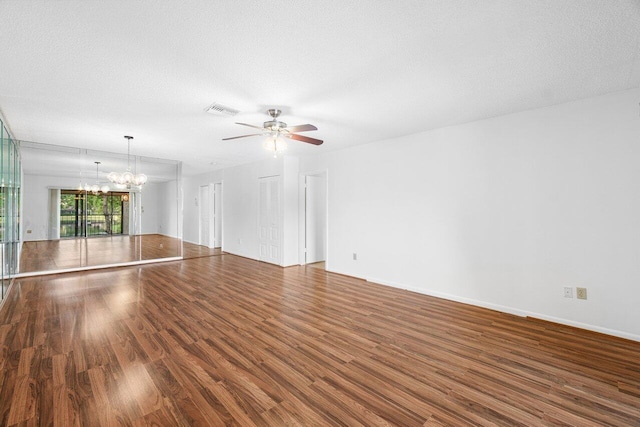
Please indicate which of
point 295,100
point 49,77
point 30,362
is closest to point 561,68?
point 295,100

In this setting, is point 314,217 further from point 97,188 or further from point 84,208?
point 84,208

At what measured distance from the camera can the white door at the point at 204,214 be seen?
361 inches

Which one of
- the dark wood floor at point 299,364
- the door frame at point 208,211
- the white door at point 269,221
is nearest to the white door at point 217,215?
the door frame at point 208,211

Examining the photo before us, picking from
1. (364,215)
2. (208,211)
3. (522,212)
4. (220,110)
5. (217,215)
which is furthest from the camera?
(208,211)

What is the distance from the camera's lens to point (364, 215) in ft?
17.0

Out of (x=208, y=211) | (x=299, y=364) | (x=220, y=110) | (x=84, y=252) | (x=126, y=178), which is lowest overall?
(x=299, y=364)

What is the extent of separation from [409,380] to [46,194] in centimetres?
792

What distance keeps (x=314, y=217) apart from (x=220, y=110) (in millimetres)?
3786

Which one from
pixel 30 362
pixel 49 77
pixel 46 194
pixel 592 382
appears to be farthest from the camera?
pixel 46 194

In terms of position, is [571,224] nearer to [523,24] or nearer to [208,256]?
[523,24]

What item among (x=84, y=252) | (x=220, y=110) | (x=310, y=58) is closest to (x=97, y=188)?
(x=84, y=252)

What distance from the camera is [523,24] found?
1857 millimetres

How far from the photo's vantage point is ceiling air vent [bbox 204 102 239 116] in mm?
3215

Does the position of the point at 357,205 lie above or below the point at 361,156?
below
